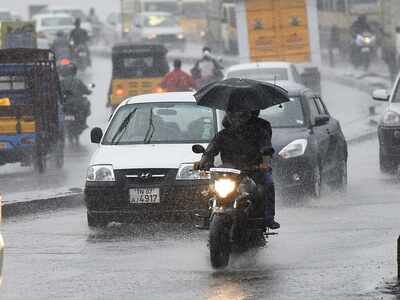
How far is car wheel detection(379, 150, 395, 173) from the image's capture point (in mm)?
21859

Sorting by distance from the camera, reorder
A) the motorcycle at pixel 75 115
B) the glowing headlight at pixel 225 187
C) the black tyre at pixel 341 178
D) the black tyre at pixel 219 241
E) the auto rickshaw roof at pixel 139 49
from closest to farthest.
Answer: the black tyre at pixel 219 241 < the glowing headlight at pixel 225 187 < the black tyre at pixel 341 178 < the motorcycle at pixel 75 115 < the auto rickshaw roof at pixel 139 49

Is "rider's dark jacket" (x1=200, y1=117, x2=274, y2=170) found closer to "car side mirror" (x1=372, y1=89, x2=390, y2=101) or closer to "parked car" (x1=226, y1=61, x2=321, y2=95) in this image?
"car side mirror" (x1=372, y1=89, x2=390, y2=101)

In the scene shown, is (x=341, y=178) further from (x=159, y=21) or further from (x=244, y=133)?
(x=159, y=21)

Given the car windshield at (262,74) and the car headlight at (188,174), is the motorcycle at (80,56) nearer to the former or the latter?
the car windshield at (262,74)

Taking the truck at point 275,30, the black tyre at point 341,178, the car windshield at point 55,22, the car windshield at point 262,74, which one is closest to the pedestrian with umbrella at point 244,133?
the black tyre at point 341,178

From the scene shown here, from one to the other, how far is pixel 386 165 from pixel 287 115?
2.89m

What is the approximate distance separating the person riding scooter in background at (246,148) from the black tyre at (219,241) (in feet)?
1.91

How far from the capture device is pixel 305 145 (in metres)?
18.8

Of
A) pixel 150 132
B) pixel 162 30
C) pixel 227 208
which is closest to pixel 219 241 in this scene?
pixel 227 208

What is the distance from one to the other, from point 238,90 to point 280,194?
5673 millimetres

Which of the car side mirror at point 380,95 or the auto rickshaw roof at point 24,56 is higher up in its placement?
the auto rickshaw roof at point 24,56

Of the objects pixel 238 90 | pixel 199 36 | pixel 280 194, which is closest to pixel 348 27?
pixel 199 36

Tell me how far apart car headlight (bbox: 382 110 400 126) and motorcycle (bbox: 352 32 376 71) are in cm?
2683

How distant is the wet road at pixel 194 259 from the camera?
1165 cm
